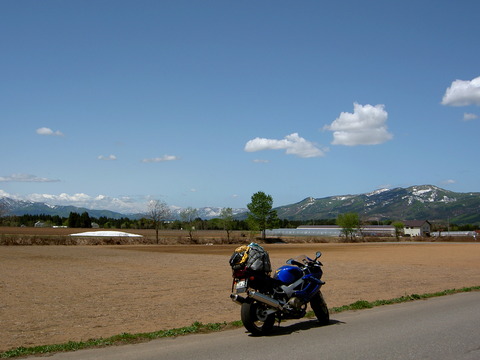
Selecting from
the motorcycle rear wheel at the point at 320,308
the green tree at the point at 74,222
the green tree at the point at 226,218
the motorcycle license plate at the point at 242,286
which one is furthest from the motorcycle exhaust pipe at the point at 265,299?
the green tree at the point at 74,222

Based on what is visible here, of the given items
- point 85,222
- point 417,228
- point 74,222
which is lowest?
point 417,228

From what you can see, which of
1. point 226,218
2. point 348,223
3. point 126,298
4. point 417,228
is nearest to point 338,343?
point 126,298

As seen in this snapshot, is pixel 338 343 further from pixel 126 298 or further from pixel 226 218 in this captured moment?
pixel 226 218

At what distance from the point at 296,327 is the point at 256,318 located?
1.42 metres

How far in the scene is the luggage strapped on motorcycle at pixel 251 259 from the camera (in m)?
9.85

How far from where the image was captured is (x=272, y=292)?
10312 mm

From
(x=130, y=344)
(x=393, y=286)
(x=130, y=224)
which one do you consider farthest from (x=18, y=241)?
(x=130, y=224)

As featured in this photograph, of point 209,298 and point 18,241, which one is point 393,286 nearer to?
point 209,298

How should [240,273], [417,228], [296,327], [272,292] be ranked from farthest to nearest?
1. [417,228]
2. [296,327]
3. [272,292]
4. [240,273]

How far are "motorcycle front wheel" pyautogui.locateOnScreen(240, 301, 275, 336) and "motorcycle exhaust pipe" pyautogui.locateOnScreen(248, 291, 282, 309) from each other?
0.58 feet

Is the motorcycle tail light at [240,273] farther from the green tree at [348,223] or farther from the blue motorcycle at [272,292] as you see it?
the green tree at [348,223]

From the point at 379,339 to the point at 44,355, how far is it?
236 inches

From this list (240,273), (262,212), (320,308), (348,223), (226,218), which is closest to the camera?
(240,273)

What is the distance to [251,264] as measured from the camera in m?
9.85
